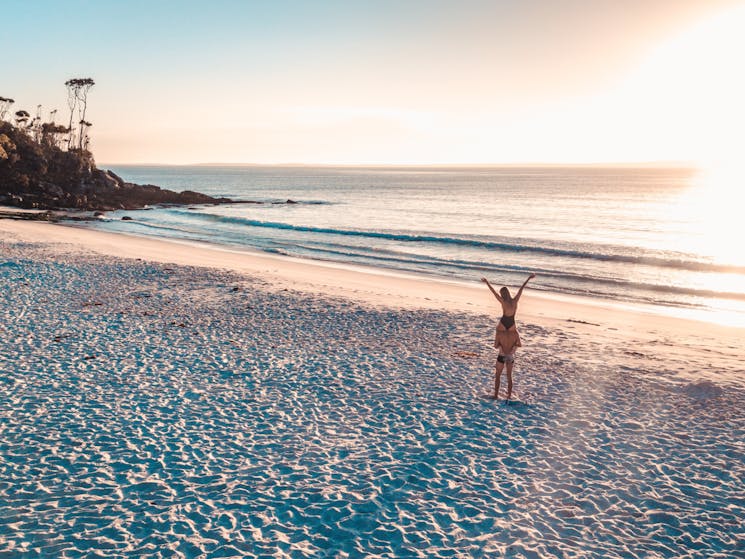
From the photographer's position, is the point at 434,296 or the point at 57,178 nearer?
the point at 434,296

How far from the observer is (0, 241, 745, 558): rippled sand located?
634cm

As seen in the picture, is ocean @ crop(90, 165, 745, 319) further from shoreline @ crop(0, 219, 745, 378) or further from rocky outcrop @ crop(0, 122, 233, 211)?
rocky outcrop @ crop(0, 122, 233, 211)

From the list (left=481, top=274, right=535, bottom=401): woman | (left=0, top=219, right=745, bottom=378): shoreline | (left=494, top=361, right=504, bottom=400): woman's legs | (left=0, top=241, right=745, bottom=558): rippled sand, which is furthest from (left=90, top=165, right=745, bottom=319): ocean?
Answer: (left=481, top=274, right=535, bottom=401): woman

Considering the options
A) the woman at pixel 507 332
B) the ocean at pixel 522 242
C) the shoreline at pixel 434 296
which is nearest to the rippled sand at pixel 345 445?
the woman at pixel 507 332

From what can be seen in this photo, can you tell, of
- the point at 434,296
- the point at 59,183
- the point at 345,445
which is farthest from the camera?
the point at 59,183

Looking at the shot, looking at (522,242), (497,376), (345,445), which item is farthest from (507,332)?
(522,242)

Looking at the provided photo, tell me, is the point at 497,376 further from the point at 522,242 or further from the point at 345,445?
the point at 522,242

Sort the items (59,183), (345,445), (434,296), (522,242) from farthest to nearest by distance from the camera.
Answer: (59,183), (522,242), (434,296), (345,445)

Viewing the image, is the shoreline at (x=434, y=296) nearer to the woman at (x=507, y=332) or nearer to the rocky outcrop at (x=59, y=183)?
the woman at (x=507, y=332)

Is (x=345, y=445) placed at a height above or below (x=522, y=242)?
below

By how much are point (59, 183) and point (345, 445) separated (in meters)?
71.6

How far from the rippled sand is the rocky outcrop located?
46.2 metres

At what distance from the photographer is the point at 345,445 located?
8.67 m

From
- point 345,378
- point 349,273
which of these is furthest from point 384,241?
point 345,378
